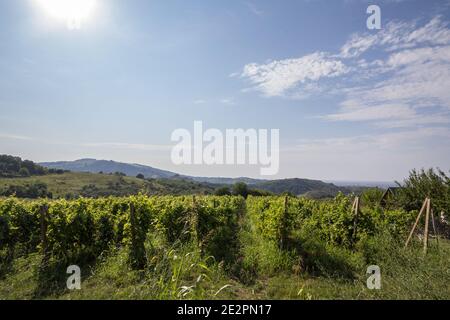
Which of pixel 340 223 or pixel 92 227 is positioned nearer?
pixel 92 227

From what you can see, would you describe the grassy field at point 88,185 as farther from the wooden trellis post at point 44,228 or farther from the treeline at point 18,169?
the wooden trellis post at point 44,228

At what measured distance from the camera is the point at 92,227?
826 centimetres

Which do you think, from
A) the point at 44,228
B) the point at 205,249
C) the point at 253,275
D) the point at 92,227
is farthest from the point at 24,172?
the point at 253,275

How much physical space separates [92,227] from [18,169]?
393 feet

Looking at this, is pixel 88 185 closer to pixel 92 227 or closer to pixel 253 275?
pixel 92 227

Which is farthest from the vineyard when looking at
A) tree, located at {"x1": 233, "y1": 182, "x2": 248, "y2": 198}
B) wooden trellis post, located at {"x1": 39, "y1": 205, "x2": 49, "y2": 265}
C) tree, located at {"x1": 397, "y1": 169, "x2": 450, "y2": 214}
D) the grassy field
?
the grassy field

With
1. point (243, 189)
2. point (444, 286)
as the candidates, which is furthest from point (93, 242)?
point (243, 189)

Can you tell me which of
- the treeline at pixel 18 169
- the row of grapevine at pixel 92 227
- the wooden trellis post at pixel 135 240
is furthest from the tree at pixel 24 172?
the wooden trellis post at pixel 135 240

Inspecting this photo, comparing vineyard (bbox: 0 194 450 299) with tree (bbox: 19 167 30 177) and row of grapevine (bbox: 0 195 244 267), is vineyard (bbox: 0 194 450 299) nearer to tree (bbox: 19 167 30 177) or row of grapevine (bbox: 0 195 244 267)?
row of grapevine (bbox: 0 195 244 267)

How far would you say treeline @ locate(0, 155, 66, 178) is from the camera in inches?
3698

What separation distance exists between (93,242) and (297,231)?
6.92 m

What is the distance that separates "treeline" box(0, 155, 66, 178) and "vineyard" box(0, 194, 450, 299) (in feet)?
350

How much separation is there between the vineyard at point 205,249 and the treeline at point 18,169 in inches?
4201
